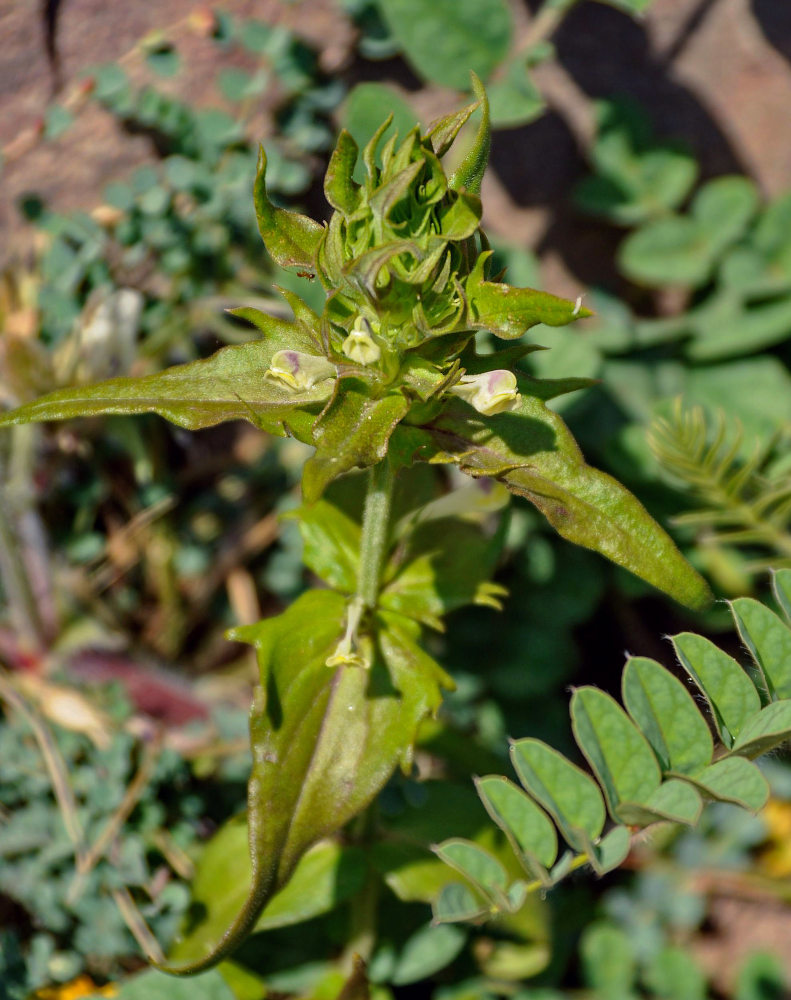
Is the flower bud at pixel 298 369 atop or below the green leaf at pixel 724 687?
atop

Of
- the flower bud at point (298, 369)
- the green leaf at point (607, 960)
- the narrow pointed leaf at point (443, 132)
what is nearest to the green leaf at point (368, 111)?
the narrow pointed leaf at point (443, 132)

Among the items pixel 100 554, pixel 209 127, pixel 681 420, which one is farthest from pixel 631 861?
pixel 209 127

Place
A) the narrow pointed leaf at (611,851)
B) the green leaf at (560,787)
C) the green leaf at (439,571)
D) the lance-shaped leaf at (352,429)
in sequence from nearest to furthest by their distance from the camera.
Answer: the lance-shaped leaf at (352,429), the narrow pointed leaf at (611,851), the green leaf at (560,787), the green leaf at (439,571)

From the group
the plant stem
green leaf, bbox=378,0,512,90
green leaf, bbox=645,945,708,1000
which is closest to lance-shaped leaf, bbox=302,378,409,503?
the plant stem

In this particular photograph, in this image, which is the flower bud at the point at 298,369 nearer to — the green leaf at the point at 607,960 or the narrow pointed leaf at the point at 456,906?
the narrow pointed leaf at the point at 456,906

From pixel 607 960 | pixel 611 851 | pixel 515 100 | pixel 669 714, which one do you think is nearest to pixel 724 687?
pixel 669 714

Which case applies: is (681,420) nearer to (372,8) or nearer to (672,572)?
(672,572)

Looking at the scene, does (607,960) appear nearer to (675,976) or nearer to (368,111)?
(675,976)
